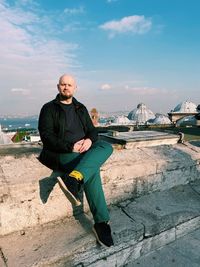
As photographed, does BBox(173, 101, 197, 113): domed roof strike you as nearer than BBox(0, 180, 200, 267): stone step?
No

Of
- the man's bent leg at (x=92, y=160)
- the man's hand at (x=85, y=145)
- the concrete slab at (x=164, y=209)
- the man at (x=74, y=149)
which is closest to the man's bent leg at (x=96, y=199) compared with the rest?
the man at (x=74, y=149)

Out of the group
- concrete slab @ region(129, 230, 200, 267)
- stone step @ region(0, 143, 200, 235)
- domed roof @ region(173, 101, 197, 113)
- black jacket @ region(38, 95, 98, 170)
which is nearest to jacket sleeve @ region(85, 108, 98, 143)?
black jacket @ region(38, 95, 98, 170)

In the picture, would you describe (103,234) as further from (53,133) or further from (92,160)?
(53,133)

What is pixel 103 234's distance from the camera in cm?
272

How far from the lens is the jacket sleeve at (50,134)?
118 inches

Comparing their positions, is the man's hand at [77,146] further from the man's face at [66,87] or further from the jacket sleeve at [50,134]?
the man's face at [66,87]

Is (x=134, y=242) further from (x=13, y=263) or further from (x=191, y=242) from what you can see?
(x=13, y=263)

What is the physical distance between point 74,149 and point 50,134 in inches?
13.7

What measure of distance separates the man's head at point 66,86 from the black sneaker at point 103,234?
64.1 inches

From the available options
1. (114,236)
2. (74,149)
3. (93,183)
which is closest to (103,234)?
(114,236)

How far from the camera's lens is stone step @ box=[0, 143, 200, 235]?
2.79 metres

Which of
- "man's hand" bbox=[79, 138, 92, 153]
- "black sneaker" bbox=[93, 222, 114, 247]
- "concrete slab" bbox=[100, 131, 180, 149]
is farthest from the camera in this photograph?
"concrete slab" bbox=[100, 131, 180, 149]

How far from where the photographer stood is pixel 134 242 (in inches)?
116

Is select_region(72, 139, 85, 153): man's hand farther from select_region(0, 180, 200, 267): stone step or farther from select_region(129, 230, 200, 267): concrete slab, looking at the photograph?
select_region(129, 230, 200, 267): concrete slab
